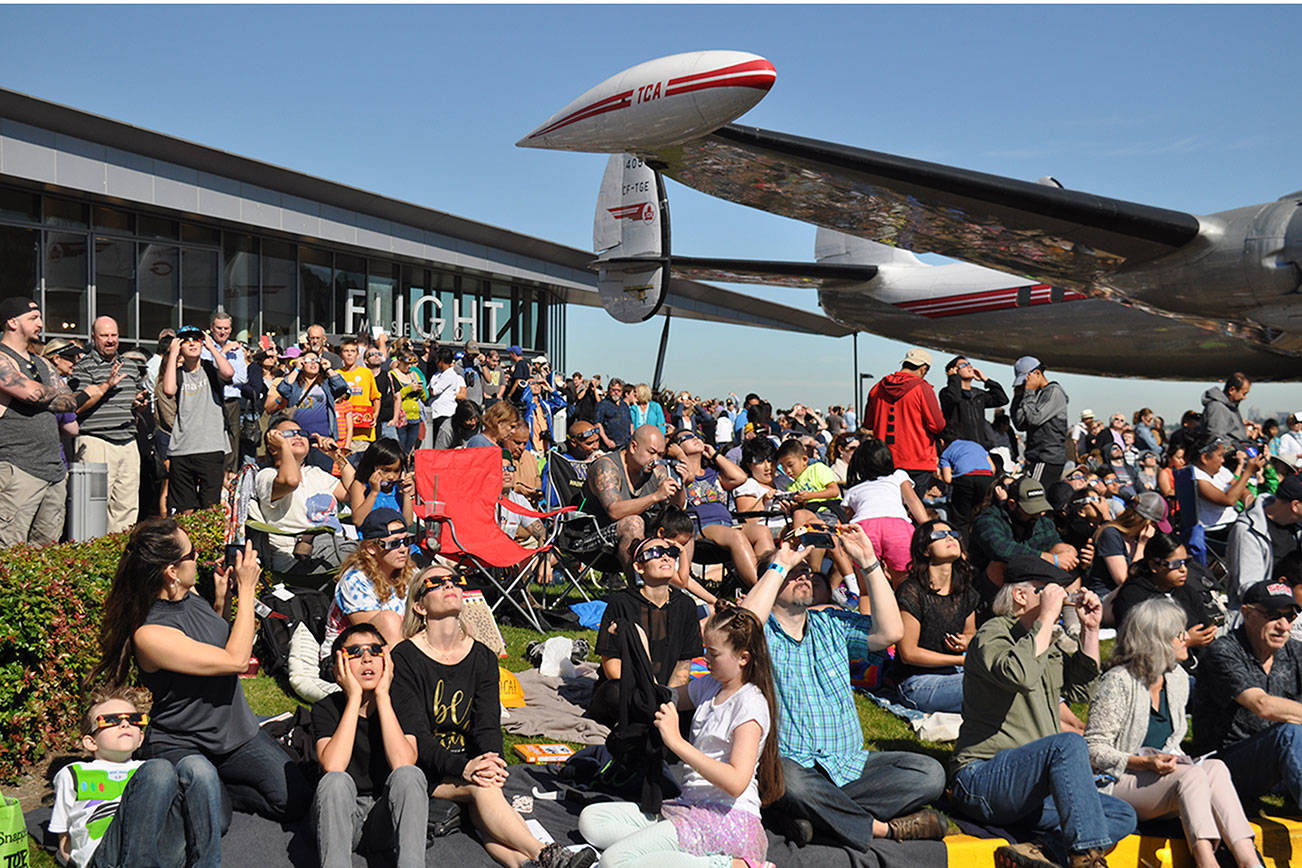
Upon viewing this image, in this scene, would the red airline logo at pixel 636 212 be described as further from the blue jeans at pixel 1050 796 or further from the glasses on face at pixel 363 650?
the glasses on face at pixel 363 650

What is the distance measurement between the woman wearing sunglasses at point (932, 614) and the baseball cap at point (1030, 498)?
1287 mm

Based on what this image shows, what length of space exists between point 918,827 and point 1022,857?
0.46m

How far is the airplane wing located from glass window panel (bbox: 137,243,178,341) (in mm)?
14198

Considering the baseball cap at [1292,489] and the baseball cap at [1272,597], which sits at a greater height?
the baseball cap at [1292,489]

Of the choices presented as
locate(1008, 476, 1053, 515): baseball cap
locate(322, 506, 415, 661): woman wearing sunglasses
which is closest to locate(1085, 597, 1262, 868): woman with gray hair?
locate(1008, 476, 1053, 515): baseball cap

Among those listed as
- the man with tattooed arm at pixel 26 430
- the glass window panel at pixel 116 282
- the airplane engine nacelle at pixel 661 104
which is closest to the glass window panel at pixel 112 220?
the glass window panel at pixel 116 282

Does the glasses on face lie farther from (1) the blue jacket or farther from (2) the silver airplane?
(1) the blue jacket

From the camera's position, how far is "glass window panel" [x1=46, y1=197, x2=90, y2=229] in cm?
1769

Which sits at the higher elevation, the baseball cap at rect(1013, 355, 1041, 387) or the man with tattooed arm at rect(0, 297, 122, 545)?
the baseball cap at rect(1013, 355, 1041, 387)

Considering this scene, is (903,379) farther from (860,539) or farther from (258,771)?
(258,771)

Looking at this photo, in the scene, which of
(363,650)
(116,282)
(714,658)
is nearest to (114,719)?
(363,650)

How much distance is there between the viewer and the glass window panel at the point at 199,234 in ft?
66.8

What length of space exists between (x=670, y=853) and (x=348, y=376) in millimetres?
7863

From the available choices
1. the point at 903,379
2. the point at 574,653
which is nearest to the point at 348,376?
the point at 574,653
